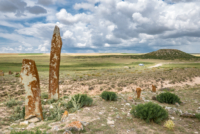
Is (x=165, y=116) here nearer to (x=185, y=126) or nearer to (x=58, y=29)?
(x=185, y=126)

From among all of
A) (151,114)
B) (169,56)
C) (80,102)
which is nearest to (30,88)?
(80,102)

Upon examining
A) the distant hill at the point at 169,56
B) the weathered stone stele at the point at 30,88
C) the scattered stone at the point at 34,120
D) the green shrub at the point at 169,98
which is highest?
the distant hill at the point at 169,56

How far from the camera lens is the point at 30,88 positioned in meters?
5.60

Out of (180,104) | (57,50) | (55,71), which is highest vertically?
(57,50)

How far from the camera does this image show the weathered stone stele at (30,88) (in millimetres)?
5559

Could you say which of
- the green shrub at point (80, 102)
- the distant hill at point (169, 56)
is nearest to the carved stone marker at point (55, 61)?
the green shrub at point (80, 102)

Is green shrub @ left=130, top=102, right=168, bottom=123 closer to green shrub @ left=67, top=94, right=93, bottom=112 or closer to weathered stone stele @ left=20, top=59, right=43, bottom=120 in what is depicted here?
green shrub @ left=67, top=94, right=93, bottom=112

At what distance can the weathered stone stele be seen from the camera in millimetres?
5559

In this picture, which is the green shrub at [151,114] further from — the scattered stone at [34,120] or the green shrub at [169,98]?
the scattered stone at [34,120]

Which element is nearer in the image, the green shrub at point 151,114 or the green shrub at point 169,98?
the green shrub at point 151,114

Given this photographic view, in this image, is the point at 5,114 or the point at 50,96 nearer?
the point at 5,114

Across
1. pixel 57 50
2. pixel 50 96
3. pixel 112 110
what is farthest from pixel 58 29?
pixel 112 110

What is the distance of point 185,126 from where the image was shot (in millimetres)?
4879

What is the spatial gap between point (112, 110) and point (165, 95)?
4.15 meters
